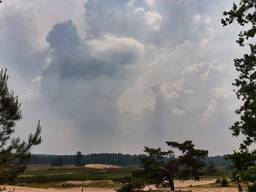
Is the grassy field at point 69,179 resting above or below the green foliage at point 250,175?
above

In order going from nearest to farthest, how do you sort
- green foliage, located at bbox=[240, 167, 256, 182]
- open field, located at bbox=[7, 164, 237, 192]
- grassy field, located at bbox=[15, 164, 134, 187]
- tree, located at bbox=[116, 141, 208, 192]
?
green foliage, located at bbox=[240, 167, 256, 182], tree, located at bbox=[116, 141, 208, 192], open field, located at bbox=[7, 164, 237, 192], grassy field, located at bbox=[15, 164, 134, 187]

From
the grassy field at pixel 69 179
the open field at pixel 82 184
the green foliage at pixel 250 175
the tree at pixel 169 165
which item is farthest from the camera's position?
the grassy field at pixel 69 179

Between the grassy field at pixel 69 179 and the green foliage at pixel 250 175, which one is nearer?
the green foliage at pixel 250 175

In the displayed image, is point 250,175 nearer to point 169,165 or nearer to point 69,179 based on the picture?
point 169,165

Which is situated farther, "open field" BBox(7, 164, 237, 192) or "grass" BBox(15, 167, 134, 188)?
"grass" BBox(15, 167, 134, 188)

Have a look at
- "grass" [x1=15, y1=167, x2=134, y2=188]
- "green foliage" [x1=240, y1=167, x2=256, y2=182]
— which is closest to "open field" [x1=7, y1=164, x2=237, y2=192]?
"grass" [x1=15, y1=167, x2=134, y2=188]

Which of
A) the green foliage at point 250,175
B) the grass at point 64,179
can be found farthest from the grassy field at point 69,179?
the green foliage at point 250,175

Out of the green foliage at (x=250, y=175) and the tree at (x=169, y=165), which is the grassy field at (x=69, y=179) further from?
the green foliage at (x=250, y=175)

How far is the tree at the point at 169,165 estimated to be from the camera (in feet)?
169

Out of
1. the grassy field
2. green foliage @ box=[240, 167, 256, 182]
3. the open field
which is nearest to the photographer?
green foliage @ box=[240, 167, 256, 182]

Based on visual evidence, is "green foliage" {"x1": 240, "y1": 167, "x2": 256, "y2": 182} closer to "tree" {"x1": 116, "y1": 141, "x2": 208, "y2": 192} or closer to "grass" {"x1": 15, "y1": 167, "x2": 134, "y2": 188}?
"tree" {"x1": 116, "y1": 141, "x2": 208, "y2": 192}

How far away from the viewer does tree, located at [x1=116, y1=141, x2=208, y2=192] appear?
51438mm

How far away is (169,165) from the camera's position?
52688 millimetres

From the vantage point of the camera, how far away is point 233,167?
21297mm
